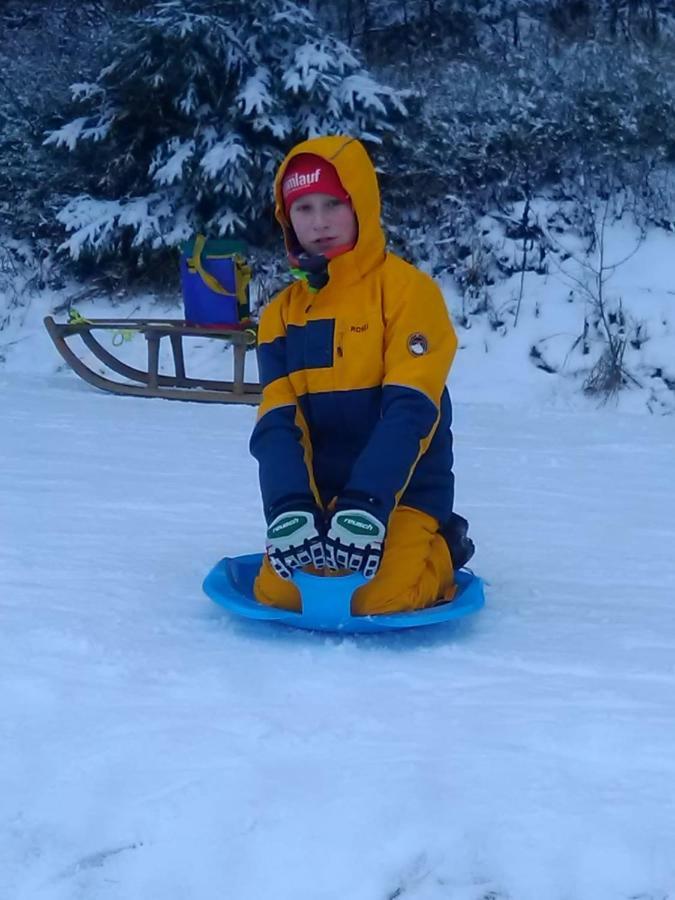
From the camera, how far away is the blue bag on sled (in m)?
6.48

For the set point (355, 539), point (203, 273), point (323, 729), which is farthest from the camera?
point (203, 273)

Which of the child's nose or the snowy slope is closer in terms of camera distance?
the snowy slope

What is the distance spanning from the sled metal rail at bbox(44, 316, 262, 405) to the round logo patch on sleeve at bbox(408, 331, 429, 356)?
3663mm

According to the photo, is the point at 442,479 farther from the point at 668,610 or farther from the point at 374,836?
the point at 374,836

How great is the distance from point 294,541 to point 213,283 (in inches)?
175

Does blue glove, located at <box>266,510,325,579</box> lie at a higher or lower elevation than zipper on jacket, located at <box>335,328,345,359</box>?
lower

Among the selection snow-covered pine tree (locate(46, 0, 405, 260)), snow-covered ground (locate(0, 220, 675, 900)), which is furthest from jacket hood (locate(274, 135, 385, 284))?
snow-covered pine tree (locate(46, 0, 405, 260))

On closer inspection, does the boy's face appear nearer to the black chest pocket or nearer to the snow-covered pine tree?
the black chest pocket

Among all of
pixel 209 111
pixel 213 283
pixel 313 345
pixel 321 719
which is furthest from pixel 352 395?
pixel 209 111

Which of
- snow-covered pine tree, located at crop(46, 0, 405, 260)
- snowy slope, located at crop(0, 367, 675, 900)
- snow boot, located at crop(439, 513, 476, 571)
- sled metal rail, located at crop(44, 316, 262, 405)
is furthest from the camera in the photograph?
snow-covered pine tree, located at crop(46, 0, 405, 260)

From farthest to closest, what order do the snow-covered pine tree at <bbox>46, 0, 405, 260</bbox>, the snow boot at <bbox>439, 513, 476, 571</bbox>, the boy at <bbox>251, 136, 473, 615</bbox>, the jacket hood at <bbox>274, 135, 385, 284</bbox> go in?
the snow-covered pine tree at <bbox>46, 0, 405, 260</bbox> → the snow boot at <bbox>439, 513, 476, 571</bbox> → the jacket hood at <bbox>274, 135, 385, 284</bbox> → the boy at <bbox>251, 136, 473, 615</bbox>

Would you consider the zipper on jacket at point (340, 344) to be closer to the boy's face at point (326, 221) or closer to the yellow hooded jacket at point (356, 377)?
the yellow hooded jacket at point (356, 377)

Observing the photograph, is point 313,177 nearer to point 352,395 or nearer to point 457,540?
point 352,395

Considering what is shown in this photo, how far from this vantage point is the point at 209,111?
754cm
